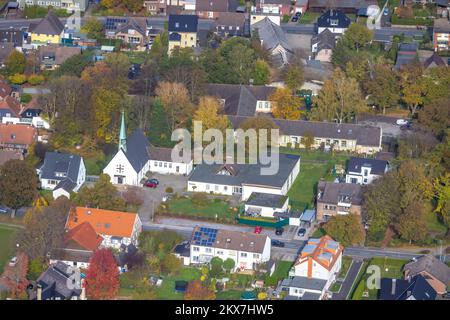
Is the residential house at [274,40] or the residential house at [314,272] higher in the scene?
the residential house at [274,40]

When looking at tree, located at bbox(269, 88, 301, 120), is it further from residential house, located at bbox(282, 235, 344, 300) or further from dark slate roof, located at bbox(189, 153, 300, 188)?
residential house, located at bbox(282, 235, 344, 300)

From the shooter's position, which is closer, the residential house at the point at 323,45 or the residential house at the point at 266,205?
the residential house at the point at 266,205

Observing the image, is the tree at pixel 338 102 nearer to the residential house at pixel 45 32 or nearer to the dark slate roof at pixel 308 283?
the dark slate roof at pixel 308 283

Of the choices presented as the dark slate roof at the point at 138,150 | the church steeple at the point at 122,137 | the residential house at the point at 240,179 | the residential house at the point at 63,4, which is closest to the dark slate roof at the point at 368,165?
the residential house at the point at 240,179

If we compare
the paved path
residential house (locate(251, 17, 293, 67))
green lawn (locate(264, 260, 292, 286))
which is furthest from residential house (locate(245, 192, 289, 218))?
residential house (locate(251, 17, 293, 67))

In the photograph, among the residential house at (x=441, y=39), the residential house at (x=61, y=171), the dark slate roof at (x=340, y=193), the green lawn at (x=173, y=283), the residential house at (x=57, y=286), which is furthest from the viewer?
the residential house at (x=441, y=39)
